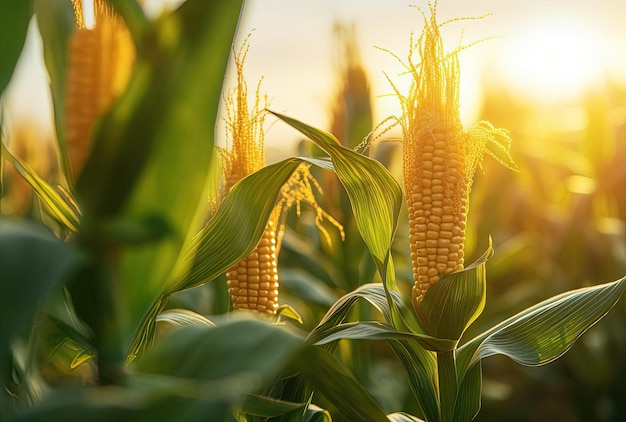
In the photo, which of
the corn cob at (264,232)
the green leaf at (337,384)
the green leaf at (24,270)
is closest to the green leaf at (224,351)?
the green leaf at (24,270)

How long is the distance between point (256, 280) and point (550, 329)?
33 cm

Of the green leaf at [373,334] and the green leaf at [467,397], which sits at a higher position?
the green leaf at [373,334]

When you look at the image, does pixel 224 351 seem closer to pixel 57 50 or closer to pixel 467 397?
pixel 57 50

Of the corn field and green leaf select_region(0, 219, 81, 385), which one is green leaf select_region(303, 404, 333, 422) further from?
green leaf select_region(0, 219, 81, 385)

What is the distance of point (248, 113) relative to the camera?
0.94 meters

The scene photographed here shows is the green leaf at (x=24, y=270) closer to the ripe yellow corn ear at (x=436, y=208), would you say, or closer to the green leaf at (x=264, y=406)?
the green leaf at (x=264, y=406)

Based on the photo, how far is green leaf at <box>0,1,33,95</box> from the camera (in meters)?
0.49

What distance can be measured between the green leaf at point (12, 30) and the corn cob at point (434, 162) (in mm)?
500

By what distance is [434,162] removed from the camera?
0.90 metres

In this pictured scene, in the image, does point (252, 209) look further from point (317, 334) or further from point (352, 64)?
point (352, 64)

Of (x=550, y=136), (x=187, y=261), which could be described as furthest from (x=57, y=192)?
(x=550, y=136)

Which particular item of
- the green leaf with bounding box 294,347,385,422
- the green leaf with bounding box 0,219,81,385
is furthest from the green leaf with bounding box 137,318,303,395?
the green leaf with bounding box 294,347,385,422

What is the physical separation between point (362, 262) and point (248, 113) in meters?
0.87

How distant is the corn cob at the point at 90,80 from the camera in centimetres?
61
